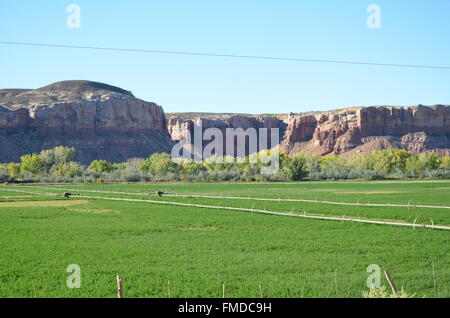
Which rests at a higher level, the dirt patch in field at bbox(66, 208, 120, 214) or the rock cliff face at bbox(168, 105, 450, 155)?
the rock cliff face at bbox(168, 105, 450, 155)

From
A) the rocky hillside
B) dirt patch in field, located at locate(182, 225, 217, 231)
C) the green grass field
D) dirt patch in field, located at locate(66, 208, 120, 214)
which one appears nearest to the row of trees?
the rocky hillside

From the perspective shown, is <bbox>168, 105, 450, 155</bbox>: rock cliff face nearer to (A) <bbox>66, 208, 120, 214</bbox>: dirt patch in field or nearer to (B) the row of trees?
(B) the row of trees

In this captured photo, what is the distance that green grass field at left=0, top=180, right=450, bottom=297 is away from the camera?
13094 mm

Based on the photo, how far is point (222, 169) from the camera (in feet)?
330

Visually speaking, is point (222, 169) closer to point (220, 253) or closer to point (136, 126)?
point (136, 126)

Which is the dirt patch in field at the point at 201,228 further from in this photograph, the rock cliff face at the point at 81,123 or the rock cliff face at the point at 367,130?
the rock cliff face at the point at 367,130

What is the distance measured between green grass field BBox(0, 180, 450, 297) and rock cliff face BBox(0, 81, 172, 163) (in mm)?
95406

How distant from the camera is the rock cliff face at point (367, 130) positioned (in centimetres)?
14475

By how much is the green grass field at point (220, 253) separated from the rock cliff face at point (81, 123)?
95.4 metres

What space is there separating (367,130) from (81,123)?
70.9 m

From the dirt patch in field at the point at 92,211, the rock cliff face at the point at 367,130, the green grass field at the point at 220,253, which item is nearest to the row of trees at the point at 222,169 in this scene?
the rock cliff face at the point at 367,130

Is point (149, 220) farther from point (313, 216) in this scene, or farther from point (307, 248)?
point (307, 248)

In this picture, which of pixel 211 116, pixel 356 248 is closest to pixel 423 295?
pixel 356 248
